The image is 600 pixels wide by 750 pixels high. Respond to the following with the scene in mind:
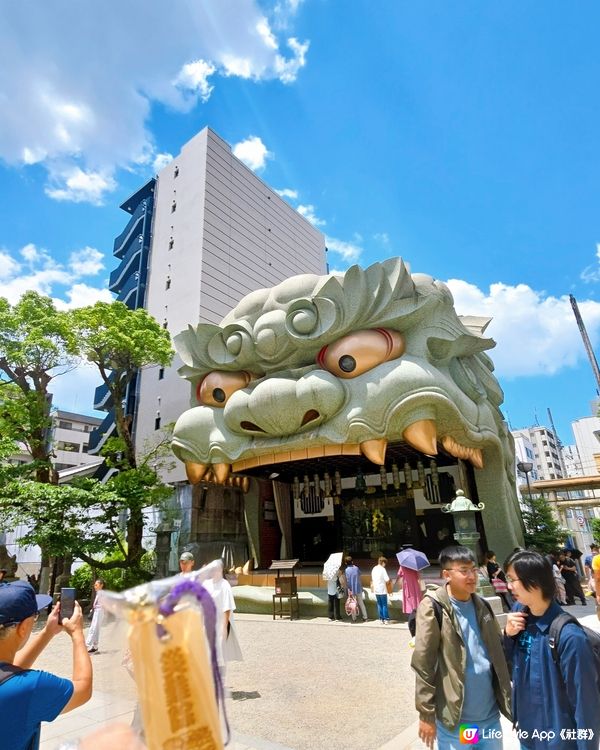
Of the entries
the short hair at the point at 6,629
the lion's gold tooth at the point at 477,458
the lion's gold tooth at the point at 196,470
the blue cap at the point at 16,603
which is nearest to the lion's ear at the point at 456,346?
the lion's gold tooth at the point at 477,458

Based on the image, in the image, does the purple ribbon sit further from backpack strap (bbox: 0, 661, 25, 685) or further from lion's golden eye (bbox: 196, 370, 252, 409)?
lion's golden eye (bbox: 196, 370, 252, 409)

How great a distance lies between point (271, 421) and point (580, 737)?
1111 cm

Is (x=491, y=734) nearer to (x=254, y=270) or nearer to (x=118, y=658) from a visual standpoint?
(x=118, y=658)

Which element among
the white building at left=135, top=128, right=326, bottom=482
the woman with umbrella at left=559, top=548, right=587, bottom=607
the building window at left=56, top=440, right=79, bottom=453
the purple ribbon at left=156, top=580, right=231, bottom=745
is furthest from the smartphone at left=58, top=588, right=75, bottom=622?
the building window at left=56, top=440, right=79, bottom=453

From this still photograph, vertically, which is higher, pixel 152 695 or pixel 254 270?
pixel 254 270

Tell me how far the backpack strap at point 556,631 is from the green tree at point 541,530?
1835cm

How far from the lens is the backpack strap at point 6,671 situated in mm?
1805

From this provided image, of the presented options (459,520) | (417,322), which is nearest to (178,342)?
(417,322)

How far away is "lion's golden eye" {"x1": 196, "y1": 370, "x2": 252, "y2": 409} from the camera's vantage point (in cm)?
1443

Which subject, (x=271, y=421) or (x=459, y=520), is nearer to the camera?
(x=459, y=520)

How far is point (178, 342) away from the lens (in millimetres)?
15398

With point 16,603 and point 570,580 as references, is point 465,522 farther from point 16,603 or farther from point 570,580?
point 16,603

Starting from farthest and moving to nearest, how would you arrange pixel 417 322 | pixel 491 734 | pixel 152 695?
pixel 417 322
pixel 491 734
pixel 152 695

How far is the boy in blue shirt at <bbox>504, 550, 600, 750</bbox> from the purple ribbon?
69.2 inches
